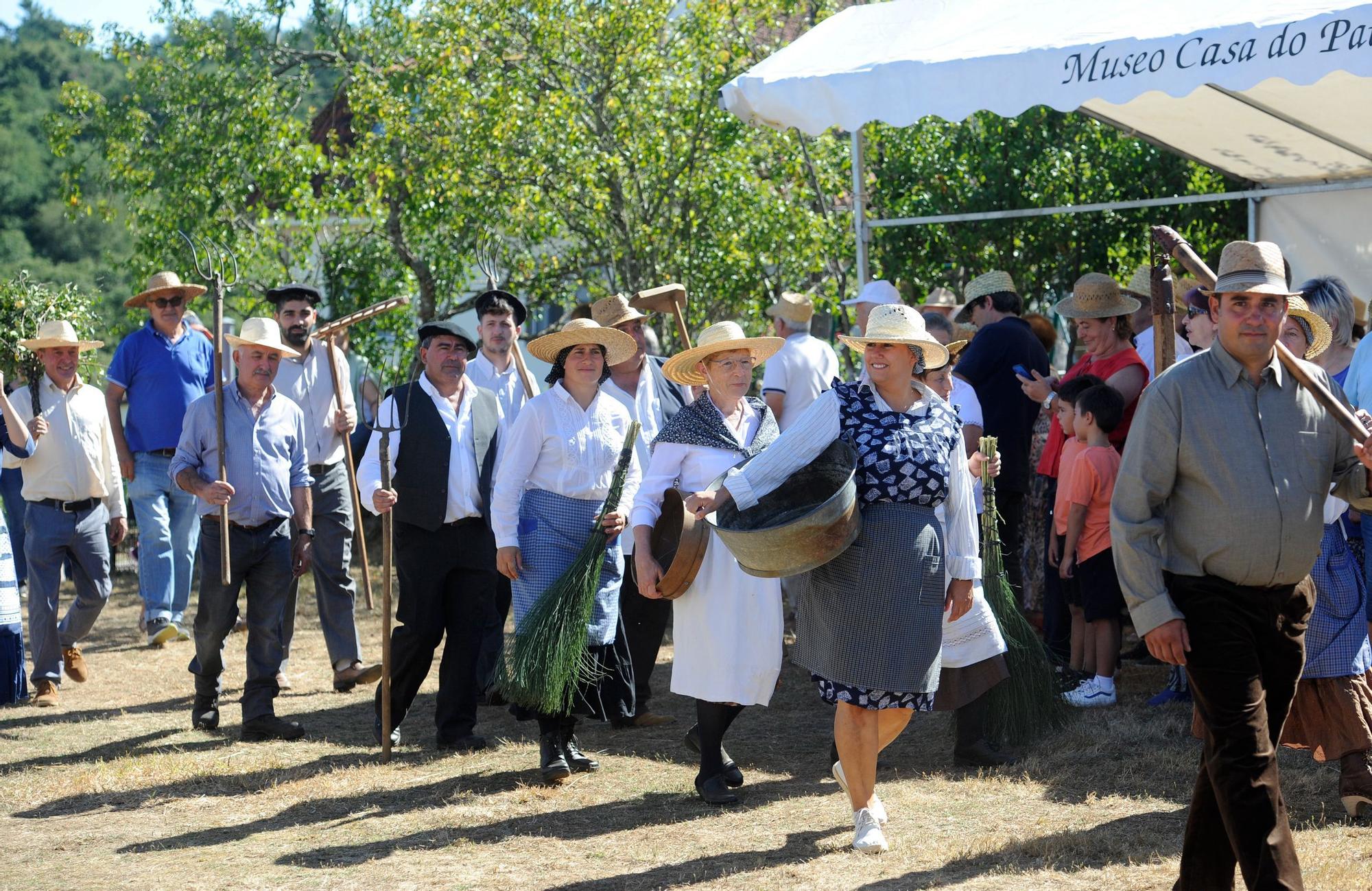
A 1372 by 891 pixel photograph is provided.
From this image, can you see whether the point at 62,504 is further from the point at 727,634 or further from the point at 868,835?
the point at 868,835

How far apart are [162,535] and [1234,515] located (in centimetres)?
688

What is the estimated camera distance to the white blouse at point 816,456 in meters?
4.91

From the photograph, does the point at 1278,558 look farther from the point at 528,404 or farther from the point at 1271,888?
the point at 528,404

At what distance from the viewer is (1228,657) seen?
4016mm

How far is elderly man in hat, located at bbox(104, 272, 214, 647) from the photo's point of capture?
353 inches

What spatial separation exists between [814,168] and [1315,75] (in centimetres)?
726

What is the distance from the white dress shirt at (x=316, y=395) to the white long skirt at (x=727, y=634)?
10.2 ft

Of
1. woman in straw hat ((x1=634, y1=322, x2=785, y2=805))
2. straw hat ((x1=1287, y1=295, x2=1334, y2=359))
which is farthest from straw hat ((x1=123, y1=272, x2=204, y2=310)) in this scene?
straw hat ((x1=1287, y1=295, x2=1334, y2=359))

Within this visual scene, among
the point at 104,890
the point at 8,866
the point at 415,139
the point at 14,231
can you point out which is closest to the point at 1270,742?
the point at 104,890

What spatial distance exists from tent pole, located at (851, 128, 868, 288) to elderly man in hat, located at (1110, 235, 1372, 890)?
4.86m

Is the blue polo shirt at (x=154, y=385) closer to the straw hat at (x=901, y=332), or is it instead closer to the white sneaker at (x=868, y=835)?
the straw hat at (x=901, y=332)

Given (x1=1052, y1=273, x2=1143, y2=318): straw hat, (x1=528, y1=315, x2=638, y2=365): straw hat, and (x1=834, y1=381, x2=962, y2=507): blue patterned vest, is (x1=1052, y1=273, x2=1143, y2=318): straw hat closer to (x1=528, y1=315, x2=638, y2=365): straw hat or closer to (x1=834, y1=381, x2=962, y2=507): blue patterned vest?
(x1=528, y1=315, x2=638, y2=365): straw hat

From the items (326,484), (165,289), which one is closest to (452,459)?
(326,484)

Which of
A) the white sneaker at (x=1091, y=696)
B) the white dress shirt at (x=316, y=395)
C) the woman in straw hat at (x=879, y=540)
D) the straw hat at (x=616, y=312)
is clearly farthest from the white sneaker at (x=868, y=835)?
the white dress shirt at (x=316, y=395)
